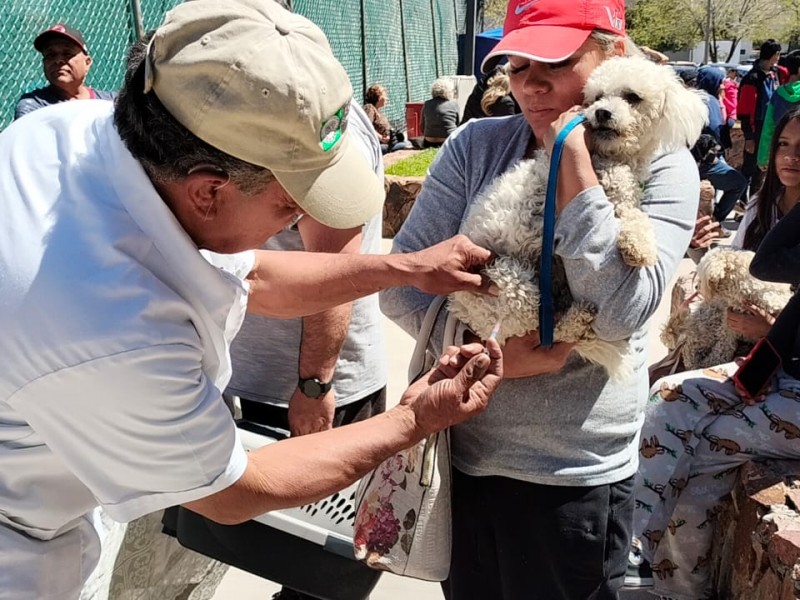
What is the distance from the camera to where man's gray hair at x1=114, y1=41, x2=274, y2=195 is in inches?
55.8

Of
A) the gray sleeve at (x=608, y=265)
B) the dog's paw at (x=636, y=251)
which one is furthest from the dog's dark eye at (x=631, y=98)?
the dog's paw at (x=636, y=251)

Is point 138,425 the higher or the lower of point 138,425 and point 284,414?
the higher

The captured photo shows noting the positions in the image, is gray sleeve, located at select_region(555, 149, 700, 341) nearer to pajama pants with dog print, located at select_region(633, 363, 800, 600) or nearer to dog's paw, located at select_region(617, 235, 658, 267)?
dog's paw, located at select_region(617, 235, 658, 267)

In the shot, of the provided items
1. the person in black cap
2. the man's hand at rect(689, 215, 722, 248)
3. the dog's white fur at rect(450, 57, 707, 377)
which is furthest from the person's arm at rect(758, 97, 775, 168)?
the dog's white fur at rect(450, 57, 707, 377)

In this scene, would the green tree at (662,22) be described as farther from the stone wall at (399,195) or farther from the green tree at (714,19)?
the stone wall at (399,195)

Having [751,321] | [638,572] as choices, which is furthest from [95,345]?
[751,321]

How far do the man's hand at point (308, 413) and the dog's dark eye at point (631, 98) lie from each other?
1263 mm

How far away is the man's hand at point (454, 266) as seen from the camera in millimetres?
1966

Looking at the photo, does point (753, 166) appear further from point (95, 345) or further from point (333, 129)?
point (95, 345)

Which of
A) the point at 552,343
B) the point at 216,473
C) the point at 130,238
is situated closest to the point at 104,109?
the point at 130,238

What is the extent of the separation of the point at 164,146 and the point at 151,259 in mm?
201

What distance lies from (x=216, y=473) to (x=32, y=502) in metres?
0.34

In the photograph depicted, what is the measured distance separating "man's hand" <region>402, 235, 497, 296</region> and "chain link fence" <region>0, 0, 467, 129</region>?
29.4 inches

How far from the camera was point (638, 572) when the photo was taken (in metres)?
3.10
